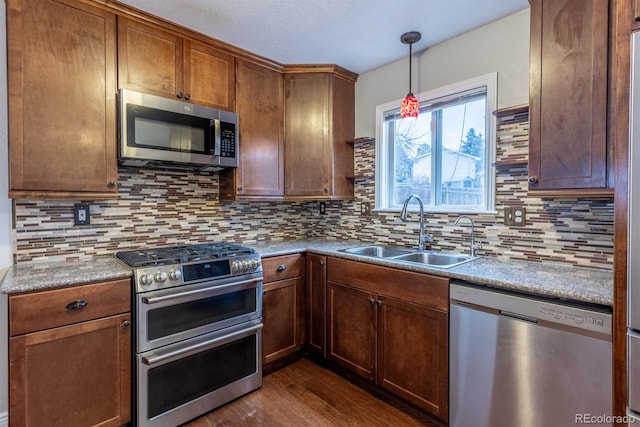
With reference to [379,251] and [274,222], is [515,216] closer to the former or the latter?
[379,251]

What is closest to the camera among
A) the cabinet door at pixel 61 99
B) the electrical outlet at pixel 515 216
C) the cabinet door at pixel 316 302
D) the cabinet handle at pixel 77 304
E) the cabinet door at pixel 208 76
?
the cabinet handle at pixel 77 304

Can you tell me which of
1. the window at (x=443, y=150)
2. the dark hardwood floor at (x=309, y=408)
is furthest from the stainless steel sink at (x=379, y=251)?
the dark hardwood floor at (x=309, y=408)

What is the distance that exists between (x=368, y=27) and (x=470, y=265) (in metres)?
1.59

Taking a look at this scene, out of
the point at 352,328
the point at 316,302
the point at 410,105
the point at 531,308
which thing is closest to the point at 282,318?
the point at 316,302

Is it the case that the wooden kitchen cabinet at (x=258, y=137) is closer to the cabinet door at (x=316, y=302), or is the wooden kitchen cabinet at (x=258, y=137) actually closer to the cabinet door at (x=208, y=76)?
the cabinet door at (x=208, y=76)

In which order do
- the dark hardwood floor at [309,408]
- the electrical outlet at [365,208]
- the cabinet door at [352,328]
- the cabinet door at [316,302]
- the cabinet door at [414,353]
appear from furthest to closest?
1. the electrical outlet at [365,208]
2. the cabinet door at [316,302]
3. the cabinet door at [352,328]
4. the dark hardwood floor at [309,408]
5. the cabinet door at [414,353]

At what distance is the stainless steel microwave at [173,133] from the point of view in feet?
6.23

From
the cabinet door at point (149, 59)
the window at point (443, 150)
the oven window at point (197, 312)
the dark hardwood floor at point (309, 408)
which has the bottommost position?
the dark hardwood floor at point (309, 408)

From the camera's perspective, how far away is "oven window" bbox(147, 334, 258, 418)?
1.74m

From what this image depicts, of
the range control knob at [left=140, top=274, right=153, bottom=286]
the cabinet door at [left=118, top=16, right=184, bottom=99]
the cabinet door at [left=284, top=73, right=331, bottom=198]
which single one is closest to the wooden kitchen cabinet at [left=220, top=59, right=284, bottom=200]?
the cabinet door at [left=284, top=73, right=331, bottom=198]

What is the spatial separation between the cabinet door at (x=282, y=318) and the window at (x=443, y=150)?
3.34 ft

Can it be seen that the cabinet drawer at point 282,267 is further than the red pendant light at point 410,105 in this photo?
Yes

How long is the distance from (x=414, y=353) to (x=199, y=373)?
1.22m

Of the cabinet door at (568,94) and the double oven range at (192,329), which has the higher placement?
the cabinet door at (568,94)
